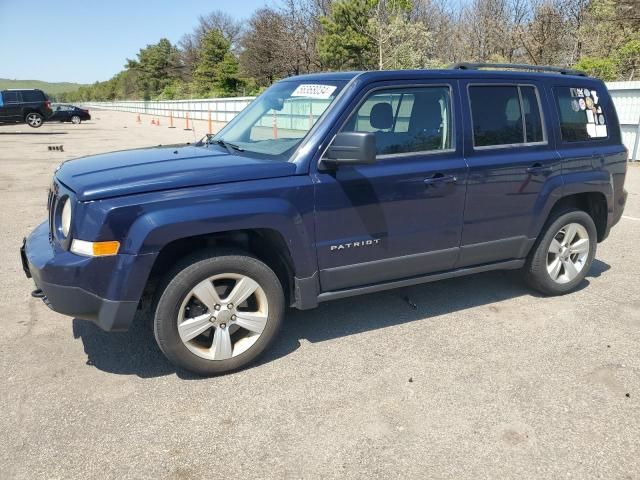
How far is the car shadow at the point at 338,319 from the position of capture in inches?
140

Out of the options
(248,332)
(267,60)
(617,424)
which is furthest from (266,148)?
(267,60)

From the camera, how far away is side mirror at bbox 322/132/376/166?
125 inches

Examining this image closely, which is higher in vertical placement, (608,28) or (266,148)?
(608,28)

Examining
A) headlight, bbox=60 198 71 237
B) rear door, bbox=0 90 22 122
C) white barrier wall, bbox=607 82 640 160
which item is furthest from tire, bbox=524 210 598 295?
rear door, bbox=0 90 22 122

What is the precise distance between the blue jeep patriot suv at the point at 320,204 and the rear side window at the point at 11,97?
26667mm

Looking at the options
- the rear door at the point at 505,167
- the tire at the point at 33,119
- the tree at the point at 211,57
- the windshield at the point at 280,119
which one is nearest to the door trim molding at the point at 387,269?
the rear door at the point at 505,167

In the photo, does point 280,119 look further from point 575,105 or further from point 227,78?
point 227,78

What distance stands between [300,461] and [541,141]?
3.21m

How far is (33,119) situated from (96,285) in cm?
2844

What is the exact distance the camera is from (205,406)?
305cm

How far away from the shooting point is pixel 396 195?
364 centimetres

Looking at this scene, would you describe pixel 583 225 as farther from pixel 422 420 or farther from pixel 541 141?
pixel 422 420

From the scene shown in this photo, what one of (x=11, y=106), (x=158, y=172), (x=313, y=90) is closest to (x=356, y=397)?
(x=158, y=172)

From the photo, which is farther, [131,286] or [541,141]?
[541,141]
